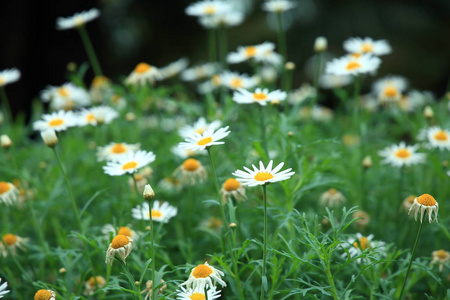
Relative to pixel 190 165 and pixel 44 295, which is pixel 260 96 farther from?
pixel 44 295

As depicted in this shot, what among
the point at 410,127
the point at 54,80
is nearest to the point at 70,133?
the point at 410,127

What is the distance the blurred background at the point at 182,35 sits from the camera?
5.18 m

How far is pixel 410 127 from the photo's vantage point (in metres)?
2.76

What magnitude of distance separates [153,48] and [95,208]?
154 inches

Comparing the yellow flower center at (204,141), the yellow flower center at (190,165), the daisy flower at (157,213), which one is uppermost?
the yellow flower center at (204,141)

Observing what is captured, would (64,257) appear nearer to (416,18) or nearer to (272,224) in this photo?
(272,224)

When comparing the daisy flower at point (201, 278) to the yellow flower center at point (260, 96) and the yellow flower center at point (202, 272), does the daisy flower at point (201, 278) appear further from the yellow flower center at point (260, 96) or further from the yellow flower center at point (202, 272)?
the yellow flower center at point (260, 96)

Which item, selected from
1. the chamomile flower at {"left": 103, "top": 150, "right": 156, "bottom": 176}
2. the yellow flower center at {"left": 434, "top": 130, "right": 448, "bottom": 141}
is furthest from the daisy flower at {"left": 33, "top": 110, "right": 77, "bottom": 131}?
the yellow flower center at {"left": 434, "top": 130, "right": 448, "bottom": 141}

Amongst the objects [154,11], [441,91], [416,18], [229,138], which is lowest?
[441,91]

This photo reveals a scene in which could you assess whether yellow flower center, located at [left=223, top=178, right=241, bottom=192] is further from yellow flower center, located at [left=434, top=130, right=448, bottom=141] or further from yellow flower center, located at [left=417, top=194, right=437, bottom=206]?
yellow flower center, located at [left=434, top=130, right=448, bottom=141]

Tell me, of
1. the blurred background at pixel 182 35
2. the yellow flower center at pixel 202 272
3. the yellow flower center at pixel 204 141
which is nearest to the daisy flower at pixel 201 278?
the yellow flower center at pixel 202 272

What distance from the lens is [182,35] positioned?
233 inches

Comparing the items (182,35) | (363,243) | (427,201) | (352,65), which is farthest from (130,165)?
(182,35)

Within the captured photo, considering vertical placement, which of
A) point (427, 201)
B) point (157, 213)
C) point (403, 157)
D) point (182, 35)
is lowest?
point (182, 35)
